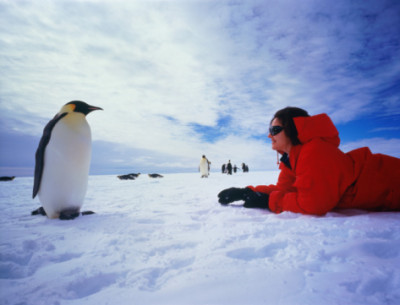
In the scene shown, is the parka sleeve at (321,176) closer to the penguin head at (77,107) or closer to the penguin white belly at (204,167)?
the penguin head at (77,107)

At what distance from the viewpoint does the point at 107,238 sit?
1.56m

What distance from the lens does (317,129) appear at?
1765mm

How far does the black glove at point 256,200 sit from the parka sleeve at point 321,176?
50cm

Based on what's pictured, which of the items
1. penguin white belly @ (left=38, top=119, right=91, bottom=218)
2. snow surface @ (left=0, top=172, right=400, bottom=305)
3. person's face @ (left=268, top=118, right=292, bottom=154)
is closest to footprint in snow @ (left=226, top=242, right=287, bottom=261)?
snow surface @ (left=0, top=172, right=400, bottom=305)

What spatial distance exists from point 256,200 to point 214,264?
4.76 feet

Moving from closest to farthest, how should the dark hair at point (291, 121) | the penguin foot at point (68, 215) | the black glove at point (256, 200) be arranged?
the dark hair at point (291, 121) < the black glove at point (256, 200) < the penguin foot at point (68, 215)

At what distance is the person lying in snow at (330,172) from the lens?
166 cm

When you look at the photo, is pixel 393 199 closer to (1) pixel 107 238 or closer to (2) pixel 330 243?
(2) pixel 330 243

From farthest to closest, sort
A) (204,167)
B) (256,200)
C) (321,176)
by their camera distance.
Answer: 1. (204,167)
2. (256,200)
3. (321,176)

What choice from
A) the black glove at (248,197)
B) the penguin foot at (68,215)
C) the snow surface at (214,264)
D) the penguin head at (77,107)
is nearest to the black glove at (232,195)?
the black glove at (248,197)

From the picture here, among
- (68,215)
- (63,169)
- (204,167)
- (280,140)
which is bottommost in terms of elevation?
(68,215)

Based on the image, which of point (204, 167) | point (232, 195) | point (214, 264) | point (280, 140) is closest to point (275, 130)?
point (280, 140)

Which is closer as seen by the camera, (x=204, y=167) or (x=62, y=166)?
(x=62, y=166)

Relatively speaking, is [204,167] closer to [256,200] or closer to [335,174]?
[256,200]
